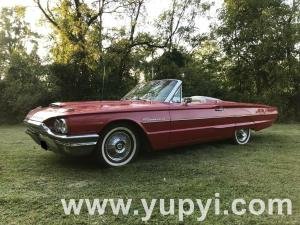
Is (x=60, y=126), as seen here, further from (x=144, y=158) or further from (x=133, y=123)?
(x=144, y=158)

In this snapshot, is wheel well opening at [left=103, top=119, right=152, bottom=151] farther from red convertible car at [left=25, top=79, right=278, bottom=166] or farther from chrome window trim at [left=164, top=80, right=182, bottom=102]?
chrome window trim at [left=164, top=80, right=182, bottom=102]

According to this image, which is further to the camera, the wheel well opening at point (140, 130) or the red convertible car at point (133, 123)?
the wheel well opening at point (140, 130)

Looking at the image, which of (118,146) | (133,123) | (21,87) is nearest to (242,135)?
(133,123)

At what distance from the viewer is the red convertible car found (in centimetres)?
482

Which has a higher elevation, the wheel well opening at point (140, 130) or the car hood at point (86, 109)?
the car hood at point (86, 109)

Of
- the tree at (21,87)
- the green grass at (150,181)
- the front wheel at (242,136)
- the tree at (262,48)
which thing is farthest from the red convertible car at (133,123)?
the tree at (262,48)

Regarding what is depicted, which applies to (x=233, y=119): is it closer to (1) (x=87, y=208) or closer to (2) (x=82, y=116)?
(2) (x=82, y=116)

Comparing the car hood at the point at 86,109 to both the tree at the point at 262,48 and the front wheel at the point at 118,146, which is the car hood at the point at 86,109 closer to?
the front wheel at the point at 118,146

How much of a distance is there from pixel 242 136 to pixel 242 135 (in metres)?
0.02

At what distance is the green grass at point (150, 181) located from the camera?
137 inches

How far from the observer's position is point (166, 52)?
1664 centimetres

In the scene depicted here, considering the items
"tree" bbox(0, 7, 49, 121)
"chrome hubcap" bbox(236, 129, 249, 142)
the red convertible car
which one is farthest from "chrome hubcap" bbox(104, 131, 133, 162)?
"tree" bbox(0, 7, 49, 121)

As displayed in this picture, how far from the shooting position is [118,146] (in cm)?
529

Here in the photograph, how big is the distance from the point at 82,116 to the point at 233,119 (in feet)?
10.4
